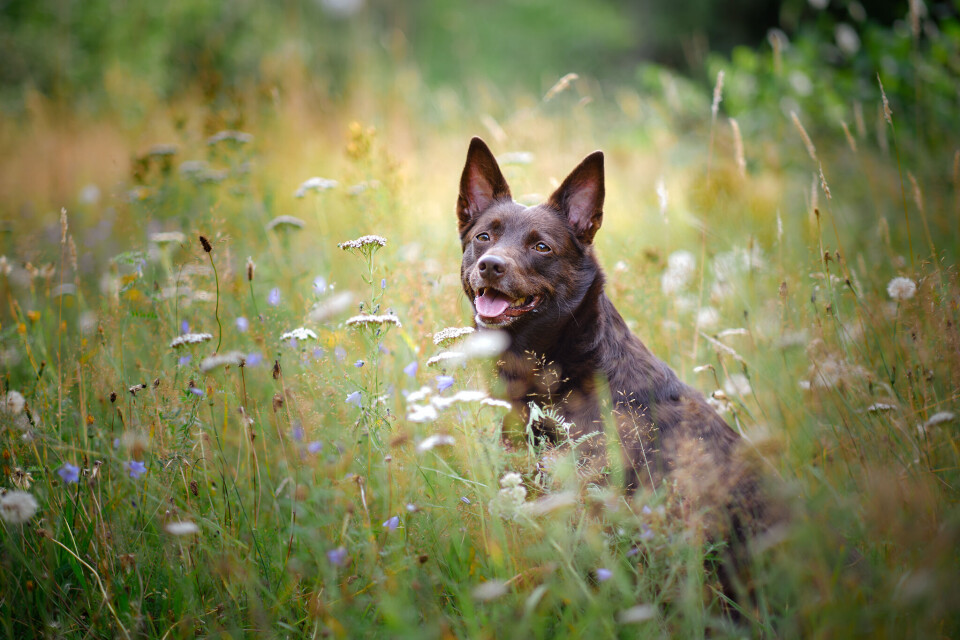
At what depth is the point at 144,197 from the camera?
9.94 feet

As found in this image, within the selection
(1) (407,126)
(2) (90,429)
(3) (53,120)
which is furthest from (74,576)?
(3) (53,120)

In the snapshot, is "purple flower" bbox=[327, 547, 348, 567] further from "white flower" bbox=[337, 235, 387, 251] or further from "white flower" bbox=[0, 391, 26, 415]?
"white flower" bbox=[0, 391, 26, 415]

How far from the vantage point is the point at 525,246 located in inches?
106

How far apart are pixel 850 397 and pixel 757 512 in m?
0.66

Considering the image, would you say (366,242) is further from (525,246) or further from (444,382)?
(525,246)

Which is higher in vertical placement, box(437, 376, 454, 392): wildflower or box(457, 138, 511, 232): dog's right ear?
box(457, 138, 511, 232): dog's right ear

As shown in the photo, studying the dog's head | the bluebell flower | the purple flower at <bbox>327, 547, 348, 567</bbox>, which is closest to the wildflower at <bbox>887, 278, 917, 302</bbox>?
the dog's head

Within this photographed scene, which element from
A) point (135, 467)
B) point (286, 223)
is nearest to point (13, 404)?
point (135, 467)

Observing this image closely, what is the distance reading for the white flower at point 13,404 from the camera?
6.38ft

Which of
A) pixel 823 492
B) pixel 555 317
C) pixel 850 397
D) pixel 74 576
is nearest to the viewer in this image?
pixel 823 492

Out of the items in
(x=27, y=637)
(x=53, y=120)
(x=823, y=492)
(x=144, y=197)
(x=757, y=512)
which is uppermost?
(x=53, y=120)

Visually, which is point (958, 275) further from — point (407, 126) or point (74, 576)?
point (407, 126)

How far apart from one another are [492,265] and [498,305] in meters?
0.20

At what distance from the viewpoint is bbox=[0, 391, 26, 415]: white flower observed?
194 centimetres
